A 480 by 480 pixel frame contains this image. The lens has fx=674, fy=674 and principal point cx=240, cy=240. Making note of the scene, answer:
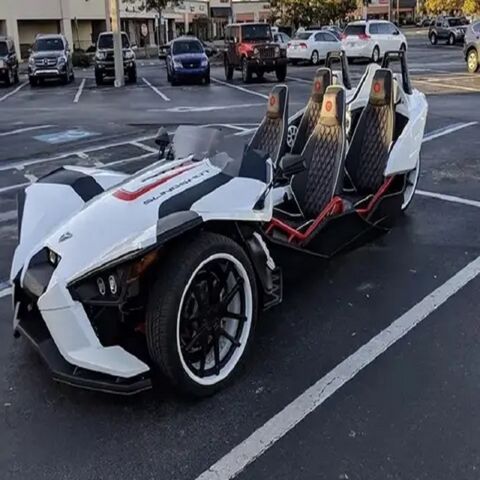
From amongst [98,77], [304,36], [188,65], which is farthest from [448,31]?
[98,77]

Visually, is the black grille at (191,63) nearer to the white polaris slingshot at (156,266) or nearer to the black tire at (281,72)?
the black tire at (281,72)

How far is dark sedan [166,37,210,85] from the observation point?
2452 cm

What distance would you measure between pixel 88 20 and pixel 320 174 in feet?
178

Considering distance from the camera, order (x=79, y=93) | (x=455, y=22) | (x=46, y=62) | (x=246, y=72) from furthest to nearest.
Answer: (x=455, y=22) < (x=46, y=62) < (x=246, y=72) < (x=79, y=93)

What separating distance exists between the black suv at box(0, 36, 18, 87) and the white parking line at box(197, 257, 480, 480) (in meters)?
24.6

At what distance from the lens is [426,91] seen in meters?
18.5

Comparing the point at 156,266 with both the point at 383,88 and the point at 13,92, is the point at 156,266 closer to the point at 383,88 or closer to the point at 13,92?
the point at 383,88

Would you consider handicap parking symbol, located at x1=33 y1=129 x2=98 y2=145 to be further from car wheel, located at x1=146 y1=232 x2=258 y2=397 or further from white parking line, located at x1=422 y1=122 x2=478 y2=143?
car wheel, located at x1=146 y1=232 x2=258 y2=397

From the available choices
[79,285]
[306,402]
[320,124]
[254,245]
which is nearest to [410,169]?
[320,124]

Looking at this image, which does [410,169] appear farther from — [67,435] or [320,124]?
[67,435]

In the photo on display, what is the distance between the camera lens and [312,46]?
107ft

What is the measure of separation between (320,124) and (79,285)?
3037 mm

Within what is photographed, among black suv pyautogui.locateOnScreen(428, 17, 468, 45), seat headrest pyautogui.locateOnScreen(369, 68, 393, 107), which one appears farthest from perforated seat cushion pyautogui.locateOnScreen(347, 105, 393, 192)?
black suv pyautogui.locateOnScreen(428, 17, 468, 45)

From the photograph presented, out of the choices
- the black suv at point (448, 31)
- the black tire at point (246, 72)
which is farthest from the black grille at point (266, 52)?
the black suv at point (448, 31)
